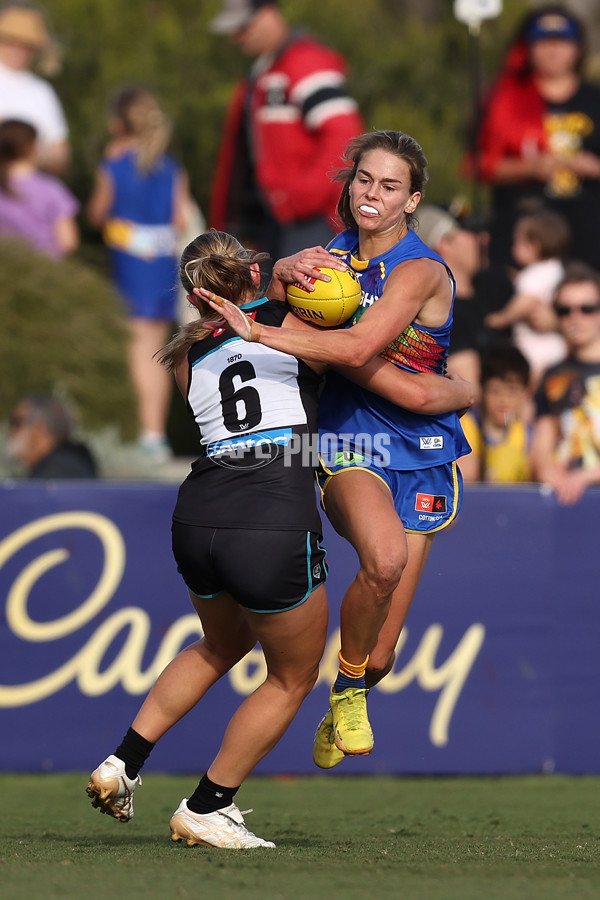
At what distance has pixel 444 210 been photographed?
897 centimetres

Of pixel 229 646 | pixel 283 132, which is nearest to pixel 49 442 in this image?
pixel 283 132

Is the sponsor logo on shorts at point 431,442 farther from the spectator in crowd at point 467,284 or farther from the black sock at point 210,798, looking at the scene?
the spectator in crowd at point 467,284

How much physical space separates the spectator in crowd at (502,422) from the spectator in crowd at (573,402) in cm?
9

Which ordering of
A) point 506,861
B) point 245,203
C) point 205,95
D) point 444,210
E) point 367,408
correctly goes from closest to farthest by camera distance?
point 506,861 → point 367,408 → point 444,210 → point 245,203 → point 205,95

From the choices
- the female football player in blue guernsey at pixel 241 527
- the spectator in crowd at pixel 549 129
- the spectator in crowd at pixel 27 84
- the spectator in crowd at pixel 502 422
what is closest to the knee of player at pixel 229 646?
the female football player in blue guernsey at pixel 241 527

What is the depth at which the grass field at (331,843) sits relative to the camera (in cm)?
405

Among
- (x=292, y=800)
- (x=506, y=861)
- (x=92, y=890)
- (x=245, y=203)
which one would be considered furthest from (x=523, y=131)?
(x=92, y=890)

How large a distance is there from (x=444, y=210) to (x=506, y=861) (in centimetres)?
521

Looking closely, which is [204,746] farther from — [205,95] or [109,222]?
[205,95]

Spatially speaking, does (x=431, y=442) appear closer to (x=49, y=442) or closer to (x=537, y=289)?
(x=49, y=442)

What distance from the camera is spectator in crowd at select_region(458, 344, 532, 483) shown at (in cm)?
816

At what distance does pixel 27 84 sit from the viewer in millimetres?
9867

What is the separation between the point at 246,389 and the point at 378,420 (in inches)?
25.8

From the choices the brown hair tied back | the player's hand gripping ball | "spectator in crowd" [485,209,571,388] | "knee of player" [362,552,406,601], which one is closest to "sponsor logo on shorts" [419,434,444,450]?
"knee of player" [362,552,406,601]
